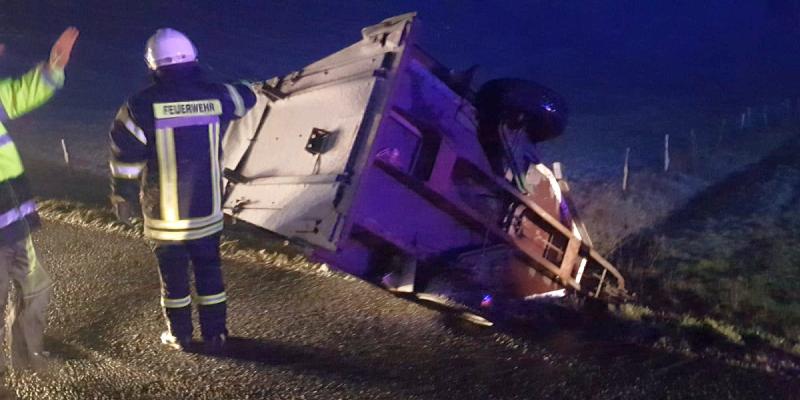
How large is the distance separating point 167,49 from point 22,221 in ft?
3.93

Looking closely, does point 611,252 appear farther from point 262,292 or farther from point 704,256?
point 262,292

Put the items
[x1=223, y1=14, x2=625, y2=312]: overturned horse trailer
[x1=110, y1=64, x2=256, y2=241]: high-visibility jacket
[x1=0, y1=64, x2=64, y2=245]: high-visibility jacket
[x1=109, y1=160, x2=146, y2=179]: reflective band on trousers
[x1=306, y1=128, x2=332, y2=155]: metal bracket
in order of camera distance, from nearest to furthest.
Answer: [x1=0, y1=64, x2=64, y2=245]: high-visibility jacket < [x1=110, y1=64, x2=256, y2=241]: high-visibility jacket < [x1=109, y1=160, x2=146, y2=179]: reflective band on trousers < [x1=223, y1=14, x2=625, y2=312]: overturned horse trailer < [x1=306, y1=128, x2=332, y2=155]: metal bracket

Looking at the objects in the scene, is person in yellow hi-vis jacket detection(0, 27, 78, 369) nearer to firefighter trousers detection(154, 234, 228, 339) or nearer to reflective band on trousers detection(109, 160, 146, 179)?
reflective band on trousers detection(109, 160, 146, 179)

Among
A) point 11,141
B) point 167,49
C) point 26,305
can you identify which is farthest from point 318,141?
point 26,305

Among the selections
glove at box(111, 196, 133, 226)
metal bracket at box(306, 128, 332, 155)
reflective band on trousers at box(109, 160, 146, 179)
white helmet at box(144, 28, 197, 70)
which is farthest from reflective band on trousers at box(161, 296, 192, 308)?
white helmet at box(144, 28, 197, 70)

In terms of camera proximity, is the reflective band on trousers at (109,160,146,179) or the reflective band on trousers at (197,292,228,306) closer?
the reflective band on trousers at (109,160,146,179)

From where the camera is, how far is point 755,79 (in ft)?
69.4

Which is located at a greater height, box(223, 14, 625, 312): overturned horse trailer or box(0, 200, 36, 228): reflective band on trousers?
box(223, 14, 625, 312): overturned horse trailer

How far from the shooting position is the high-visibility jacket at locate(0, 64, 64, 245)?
12.0 feet

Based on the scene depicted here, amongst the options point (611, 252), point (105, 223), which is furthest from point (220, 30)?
point (611, 252)

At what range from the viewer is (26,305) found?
12.8 feet

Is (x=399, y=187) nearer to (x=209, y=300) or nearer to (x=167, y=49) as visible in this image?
(x=209, y=300)

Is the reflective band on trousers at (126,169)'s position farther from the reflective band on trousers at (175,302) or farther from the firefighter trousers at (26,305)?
the reflective band on trousers at (175,302)

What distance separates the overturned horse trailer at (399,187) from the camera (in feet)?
13.0
